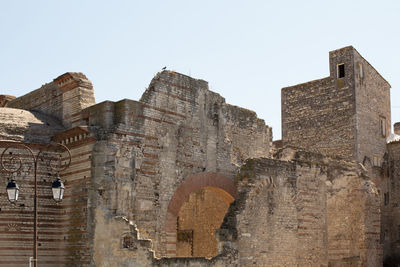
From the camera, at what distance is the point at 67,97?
1834 cm

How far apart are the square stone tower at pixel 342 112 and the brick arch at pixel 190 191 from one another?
27.4 ft

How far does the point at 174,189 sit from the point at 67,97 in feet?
15.2

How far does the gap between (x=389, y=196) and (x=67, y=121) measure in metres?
15.7

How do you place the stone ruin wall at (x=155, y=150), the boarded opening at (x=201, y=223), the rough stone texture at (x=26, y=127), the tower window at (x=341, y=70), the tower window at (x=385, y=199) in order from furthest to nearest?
the tower window at (x=385, y=199) → the tower window at (x=341, y=70) → the boarded opening at (x=201, y=223) → the rough stone texture at (x=26, y=127) → the stone ruin wall at (x=155, y=150)

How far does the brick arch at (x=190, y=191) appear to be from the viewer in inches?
653

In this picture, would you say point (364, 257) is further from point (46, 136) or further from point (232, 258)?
point (46, 136)

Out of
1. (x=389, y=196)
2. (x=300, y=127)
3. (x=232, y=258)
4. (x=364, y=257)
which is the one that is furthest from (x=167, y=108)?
(x=389, y=196)

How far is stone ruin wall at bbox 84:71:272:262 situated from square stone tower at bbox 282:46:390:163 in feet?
25.6

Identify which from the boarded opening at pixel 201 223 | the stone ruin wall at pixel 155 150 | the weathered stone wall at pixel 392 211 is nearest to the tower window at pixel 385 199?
the weathered stone wall at pixel 392 211

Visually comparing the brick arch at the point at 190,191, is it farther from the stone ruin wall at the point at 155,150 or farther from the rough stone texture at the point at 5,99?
the rough stone texture at the point at 5,99

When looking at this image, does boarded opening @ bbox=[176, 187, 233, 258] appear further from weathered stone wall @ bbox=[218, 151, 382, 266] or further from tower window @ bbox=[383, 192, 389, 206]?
tower window @ bbox=[383, 192, 389, 206]

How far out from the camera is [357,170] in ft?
70.5

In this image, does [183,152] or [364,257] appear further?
[364,257]

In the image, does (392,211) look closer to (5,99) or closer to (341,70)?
Answer: (341,70)
